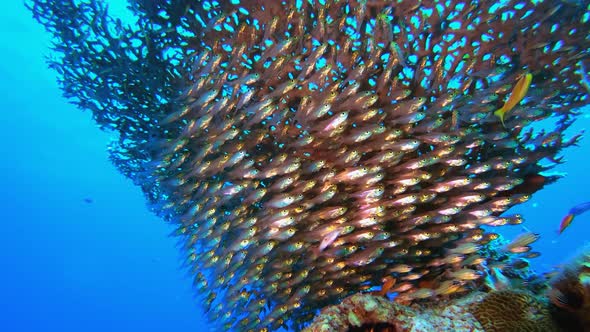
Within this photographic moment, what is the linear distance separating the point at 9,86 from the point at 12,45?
10030 mm

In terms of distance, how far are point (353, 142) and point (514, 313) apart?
2.92 meters

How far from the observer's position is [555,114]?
21.2 ft

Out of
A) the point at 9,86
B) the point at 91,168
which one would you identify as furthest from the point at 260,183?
the point at 91,168

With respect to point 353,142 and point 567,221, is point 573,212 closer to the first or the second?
point 567,221

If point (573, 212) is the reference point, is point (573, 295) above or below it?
below

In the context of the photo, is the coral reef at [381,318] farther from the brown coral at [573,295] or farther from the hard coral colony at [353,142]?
the hard coral colony at [353,142]

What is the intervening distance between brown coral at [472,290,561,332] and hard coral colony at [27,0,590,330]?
4.93 feet

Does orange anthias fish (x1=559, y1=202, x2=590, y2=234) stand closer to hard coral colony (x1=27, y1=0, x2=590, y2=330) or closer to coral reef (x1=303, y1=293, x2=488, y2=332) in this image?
hard coral colony (x1=27, y1=0, x2=590, y2=330)

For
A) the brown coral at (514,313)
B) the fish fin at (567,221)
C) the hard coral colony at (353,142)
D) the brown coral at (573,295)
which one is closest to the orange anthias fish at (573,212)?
the fish fin at (567,221)

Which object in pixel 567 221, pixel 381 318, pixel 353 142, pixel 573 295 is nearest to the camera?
pixel 573 295

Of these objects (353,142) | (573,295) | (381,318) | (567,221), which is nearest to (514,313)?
(573,295)

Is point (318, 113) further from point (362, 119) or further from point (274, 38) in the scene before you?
point (274, 38)

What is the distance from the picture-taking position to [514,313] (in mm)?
3547

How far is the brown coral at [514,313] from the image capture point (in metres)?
3.41
